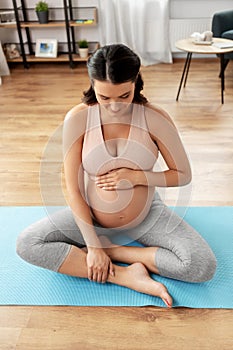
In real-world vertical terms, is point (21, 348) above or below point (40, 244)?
below

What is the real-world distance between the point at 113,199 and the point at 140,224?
0.16m

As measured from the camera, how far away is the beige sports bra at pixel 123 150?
4.18ft

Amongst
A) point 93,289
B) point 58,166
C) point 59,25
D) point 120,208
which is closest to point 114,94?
point 120,208

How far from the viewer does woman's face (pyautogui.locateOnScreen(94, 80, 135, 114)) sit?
43.9 inches

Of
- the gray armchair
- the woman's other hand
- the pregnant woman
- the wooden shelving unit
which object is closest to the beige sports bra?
the pregnant woman

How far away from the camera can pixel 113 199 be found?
1330 mm

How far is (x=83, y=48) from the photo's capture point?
3.72 meters

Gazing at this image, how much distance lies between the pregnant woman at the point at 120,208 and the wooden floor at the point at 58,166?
121mm

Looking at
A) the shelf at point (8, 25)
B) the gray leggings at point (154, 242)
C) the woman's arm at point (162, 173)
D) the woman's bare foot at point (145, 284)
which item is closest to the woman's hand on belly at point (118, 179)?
the woman's arm at point (162, 173)

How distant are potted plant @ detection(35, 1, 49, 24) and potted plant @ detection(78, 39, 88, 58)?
0.37 meters

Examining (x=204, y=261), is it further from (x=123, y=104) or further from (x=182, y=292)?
(x=123, y=104)

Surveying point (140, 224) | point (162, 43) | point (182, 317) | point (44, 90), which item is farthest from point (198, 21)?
point (182, 317)

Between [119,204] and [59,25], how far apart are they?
2.73 m

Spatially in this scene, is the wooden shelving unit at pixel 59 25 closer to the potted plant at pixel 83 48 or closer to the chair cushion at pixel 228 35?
the potted plant at pixel 83 48
